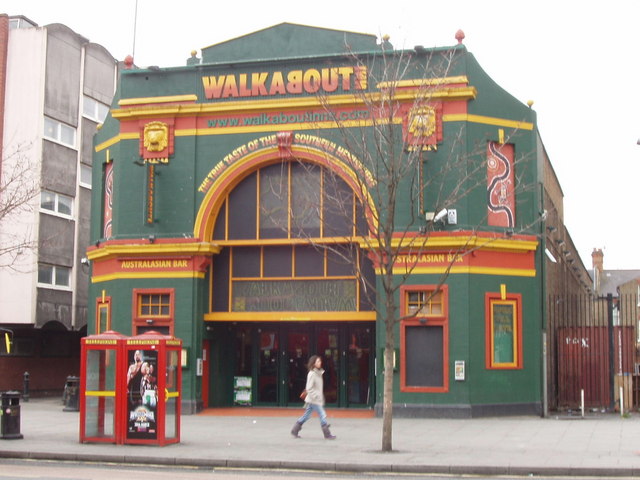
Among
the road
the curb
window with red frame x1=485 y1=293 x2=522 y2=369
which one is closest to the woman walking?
the curb

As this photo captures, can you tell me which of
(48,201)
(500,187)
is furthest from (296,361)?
(48,201)

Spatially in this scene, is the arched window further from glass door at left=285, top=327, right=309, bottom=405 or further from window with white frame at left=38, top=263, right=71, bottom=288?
window with white frame at left=38, top=263, right=71, bottom=288

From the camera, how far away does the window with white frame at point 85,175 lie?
130 ft

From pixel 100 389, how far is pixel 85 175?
75.0 ft

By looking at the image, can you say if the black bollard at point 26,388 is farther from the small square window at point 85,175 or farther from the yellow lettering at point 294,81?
the yellow lettering at point 294,81

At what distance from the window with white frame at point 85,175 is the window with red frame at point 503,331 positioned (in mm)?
21318

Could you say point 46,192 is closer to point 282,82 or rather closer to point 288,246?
point 288,246

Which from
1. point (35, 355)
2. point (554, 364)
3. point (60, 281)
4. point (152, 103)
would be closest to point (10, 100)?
point (60, 281)

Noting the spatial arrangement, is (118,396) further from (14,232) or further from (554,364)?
(14,232)

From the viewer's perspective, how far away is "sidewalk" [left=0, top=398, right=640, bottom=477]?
50.4ft

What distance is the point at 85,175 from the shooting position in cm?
3988

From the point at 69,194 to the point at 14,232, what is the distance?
317 centimetres

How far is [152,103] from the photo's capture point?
26812mm

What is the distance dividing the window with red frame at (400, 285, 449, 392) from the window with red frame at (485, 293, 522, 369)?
3.90 feet
